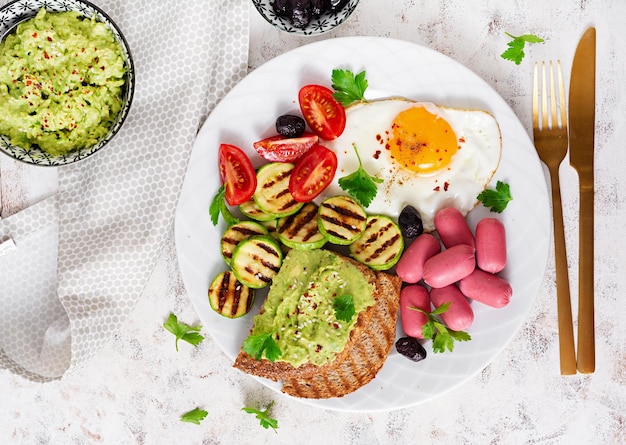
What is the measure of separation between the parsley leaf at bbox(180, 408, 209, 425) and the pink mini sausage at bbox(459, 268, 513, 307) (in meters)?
1.69

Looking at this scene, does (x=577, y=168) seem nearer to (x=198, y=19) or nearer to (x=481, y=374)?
(x=481, y=374)

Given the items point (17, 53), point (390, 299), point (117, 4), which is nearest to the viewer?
point (17, 53)

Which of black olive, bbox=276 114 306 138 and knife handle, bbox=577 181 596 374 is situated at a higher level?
black olive, bbox=276 114 306 138

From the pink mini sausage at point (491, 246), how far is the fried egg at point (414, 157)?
0.19 m

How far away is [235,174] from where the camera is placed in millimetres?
3191

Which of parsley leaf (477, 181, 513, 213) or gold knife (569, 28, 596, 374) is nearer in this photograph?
parsley leaf (477, 181, 513, 213)

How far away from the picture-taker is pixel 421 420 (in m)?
3.54

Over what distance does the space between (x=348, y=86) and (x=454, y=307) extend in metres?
1.30

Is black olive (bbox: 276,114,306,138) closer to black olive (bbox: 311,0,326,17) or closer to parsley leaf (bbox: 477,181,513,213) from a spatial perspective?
black olive (bbox: 311,0,326,17)

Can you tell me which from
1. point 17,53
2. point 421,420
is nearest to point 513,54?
point 421,420

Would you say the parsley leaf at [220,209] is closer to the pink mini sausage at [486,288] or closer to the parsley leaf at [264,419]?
the parsley leaf at [264,419]

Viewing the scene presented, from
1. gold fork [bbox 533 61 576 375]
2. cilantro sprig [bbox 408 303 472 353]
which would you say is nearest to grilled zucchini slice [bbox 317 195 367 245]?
cilantro sprig [bbox 408 303 472 353]

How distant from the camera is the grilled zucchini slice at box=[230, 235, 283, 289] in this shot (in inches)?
124

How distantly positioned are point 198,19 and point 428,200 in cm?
162
